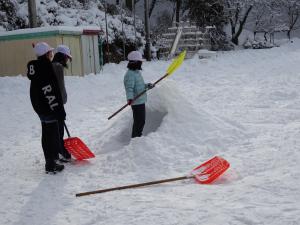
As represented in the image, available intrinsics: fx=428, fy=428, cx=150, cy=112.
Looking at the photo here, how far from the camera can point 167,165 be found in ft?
15.9

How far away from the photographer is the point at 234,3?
28391mm

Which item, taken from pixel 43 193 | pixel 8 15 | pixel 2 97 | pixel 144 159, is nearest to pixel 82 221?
pixel 43 193

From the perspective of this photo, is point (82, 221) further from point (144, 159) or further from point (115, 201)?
point (144, 159)

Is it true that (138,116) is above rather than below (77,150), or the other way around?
above

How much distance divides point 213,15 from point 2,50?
51.3 ft

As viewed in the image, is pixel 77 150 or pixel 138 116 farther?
pixel 138 116

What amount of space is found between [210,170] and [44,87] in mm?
1998

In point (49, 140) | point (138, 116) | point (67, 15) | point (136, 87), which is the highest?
point (67, 15)

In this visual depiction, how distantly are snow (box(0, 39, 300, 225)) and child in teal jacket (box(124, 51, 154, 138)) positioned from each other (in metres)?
0.27

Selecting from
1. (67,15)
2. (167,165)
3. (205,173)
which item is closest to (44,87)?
(167,165)

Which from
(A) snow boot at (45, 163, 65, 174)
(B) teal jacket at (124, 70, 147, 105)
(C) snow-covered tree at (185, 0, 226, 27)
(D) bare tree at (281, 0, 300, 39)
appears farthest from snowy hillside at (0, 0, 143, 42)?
(D) bare tree at (281, 0, 300, 39)

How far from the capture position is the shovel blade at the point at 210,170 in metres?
4.28

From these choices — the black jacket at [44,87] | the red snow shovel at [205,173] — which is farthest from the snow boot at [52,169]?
the red snow shovel at [205,173]

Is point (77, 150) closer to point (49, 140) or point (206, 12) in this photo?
point (49, 140)
